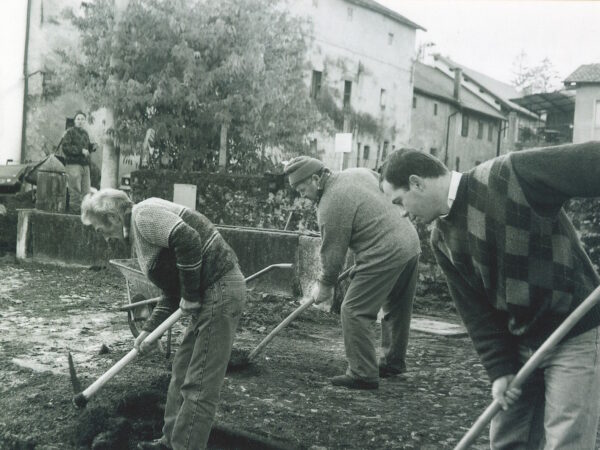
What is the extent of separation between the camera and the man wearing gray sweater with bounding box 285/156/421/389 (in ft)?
17.2

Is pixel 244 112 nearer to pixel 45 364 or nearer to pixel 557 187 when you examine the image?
pixel 45 364

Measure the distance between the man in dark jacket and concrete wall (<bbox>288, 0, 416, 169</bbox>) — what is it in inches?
600

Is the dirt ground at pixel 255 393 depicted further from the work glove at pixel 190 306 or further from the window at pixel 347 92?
the window at pixel 347 92

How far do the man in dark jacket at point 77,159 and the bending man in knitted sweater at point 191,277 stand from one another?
30.8 ft

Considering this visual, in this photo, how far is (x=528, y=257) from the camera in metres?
2.64

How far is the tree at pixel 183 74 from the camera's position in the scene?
1477cm

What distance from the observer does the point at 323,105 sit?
31000mm

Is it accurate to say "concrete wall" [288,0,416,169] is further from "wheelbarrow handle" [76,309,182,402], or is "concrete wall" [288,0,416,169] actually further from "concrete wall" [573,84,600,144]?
"wheelbarrow handle" [76,309,182,402]

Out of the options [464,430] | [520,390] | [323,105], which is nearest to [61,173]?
[464,430]


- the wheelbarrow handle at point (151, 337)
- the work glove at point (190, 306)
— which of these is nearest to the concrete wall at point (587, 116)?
the wheelbarrow handle at point (151, 337)

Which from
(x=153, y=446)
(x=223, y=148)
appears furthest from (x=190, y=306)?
(x=223, y=148)

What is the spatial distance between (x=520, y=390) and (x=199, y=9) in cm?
1377

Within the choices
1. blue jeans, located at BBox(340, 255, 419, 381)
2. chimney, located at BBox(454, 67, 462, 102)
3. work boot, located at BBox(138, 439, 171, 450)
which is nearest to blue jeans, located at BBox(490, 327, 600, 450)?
work boot, located at BBox(138, 439, 171, 450)

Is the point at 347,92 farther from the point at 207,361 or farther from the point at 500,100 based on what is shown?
the point at 207,361
